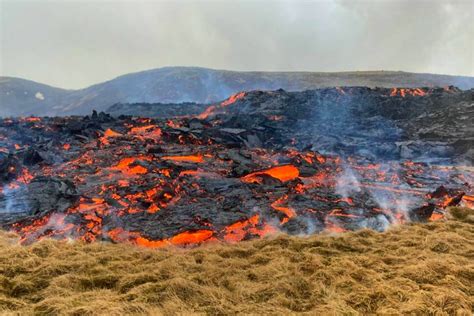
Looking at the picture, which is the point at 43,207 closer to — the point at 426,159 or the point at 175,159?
the point at 175,159

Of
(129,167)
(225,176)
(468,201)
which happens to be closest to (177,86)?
(129,167)

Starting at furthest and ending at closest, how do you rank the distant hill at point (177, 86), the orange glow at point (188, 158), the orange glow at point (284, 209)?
the distant hill at point (177, 86), the orange glow at point (188, 158), the orange glow at point (284, 209)

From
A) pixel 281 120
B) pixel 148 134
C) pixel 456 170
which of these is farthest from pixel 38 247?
pixel 281 120

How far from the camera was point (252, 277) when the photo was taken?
6.71 m

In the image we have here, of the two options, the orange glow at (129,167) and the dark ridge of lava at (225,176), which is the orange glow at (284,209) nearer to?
the dark ridge of lava at (225,176)

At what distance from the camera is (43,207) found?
11297 millimetres

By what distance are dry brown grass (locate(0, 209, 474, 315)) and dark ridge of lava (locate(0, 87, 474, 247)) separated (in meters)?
1.61

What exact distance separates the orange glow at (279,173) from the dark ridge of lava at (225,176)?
59 millimetres

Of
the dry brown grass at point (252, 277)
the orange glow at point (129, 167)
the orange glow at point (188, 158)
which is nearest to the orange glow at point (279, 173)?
the orange glow at point (188, 158)

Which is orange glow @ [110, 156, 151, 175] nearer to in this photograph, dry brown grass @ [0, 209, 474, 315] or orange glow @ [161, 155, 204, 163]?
orange glow @ [161, 155, 204, 163]

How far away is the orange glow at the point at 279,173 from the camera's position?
46.7 feet

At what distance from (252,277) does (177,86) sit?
64.8 metres

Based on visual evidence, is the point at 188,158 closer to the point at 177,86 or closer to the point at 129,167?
the point at 129,167

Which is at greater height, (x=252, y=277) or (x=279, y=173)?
(x=279, y=173)
